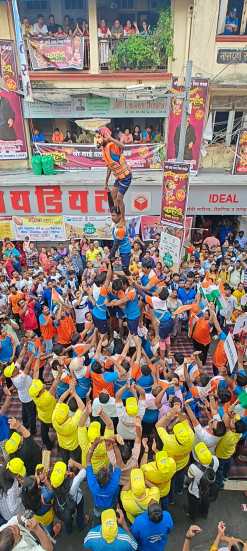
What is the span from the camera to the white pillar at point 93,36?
1196 cm

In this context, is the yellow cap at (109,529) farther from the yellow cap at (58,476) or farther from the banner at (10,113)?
the banner at (10,113)

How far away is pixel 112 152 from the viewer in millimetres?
5762

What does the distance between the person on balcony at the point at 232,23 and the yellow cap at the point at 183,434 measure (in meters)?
12.6

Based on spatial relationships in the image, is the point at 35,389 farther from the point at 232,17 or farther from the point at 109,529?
the point at 232,17

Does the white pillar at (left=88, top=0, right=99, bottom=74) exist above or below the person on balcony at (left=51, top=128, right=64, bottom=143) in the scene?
above

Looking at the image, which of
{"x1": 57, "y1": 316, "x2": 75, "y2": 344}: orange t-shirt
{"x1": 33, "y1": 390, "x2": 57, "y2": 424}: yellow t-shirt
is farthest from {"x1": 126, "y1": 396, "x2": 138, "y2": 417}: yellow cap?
{"x1": 57, "y1": 316, "x2": 75, "y2": 344}: orange t-shirt

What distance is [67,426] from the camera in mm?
4473

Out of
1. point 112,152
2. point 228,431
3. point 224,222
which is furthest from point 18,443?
point 224,222

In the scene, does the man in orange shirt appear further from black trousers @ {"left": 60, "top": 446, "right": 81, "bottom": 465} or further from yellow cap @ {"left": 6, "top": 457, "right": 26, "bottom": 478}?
yellow cap @ {"left": 6, "top": 457, "right": 26, "bottom": 478}

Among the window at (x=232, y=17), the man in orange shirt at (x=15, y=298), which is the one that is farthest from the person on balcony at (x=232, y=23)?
the man in orange shirt at (x=15, y=298)

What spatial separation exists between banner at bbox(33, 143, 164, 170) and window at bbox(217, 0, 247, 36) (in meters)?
4.01

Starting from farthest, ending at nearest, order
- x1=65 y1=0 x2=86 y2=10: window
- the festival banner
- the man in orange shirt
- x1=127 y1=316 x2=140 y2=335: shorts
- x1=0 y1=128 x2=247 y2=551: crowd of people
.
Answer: x1=65 y1=0 x2=86 y2=10: window
the festival banner
the man in orange shirt
x1=127 y1=316 x2=140 y2=335: shorts
x1=0 y1=128 x2=247 y2=551: crowd of people

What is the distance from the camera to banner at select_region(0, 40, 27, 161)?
39.1ft

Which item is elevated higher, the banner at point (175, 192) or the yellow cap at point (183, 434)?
the banner at point (175, 192)
